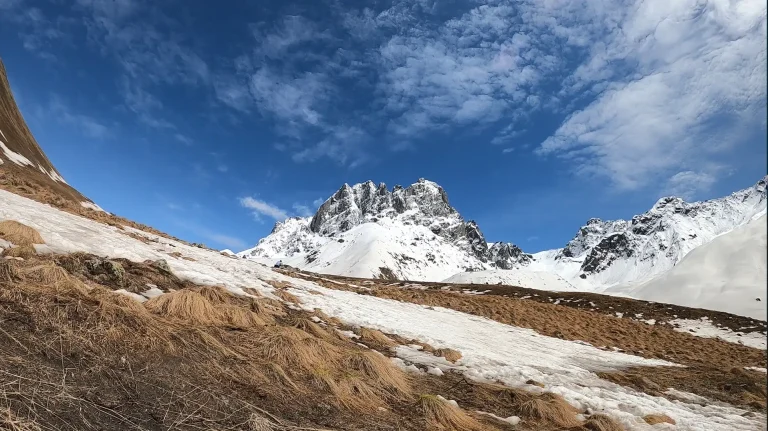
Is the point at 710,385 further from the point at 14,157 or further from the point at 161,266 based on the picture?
the point at 14,157

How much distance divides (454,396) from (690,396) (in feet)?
17.1

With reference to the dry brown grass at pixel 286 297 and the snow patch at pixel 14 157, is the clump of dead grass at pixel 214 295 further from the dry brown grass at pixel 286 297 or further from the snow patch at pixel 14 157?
the snow patch at pixel 14 157

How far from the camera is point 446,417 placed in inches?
193

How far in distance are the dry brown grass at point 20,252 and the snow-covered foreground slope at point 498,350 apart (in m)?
0.90

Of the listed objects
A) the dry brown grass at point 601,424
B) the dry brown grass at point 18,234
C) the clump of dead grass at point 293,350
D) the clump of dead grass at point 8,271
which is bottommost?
the dry brown grass at point 601,424

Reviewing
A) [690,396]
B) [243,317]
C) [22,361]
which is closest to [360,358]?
[243,317]

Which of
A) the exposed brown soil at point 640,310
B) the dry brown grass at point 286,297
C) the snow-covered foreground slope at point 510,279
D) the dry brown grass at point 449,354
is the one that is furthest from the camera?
the snow-covered foreground slope at point 510,279

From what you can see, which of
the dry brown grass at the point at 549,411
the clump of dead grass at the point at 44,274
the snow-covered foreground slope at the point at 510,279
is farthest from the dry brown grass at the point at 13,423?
the snow-covered foreground slope at the point at 510,279

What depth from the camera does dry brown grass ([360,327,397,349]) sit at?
8625 mm

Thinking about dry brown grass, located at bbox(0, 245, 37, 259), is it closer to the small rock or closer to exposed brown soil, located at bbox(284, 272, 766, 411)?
the small rock

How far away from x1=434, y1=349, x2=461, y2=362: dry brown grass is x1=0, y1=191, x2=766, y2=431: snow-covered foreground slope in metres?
0.20

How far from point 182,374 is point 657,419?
6.30m

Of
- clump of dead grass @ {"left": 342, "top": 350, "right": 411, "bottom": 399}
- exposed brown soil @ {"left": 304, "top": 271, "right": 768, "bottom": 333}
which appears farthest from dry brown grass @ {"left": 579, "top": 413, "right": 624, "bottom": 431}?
exposed brown soil @ {"left": 304, "top": 271, "right": 768, "bottom": 333}

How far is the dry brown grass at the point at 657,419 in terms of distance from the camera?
5.91 metres
